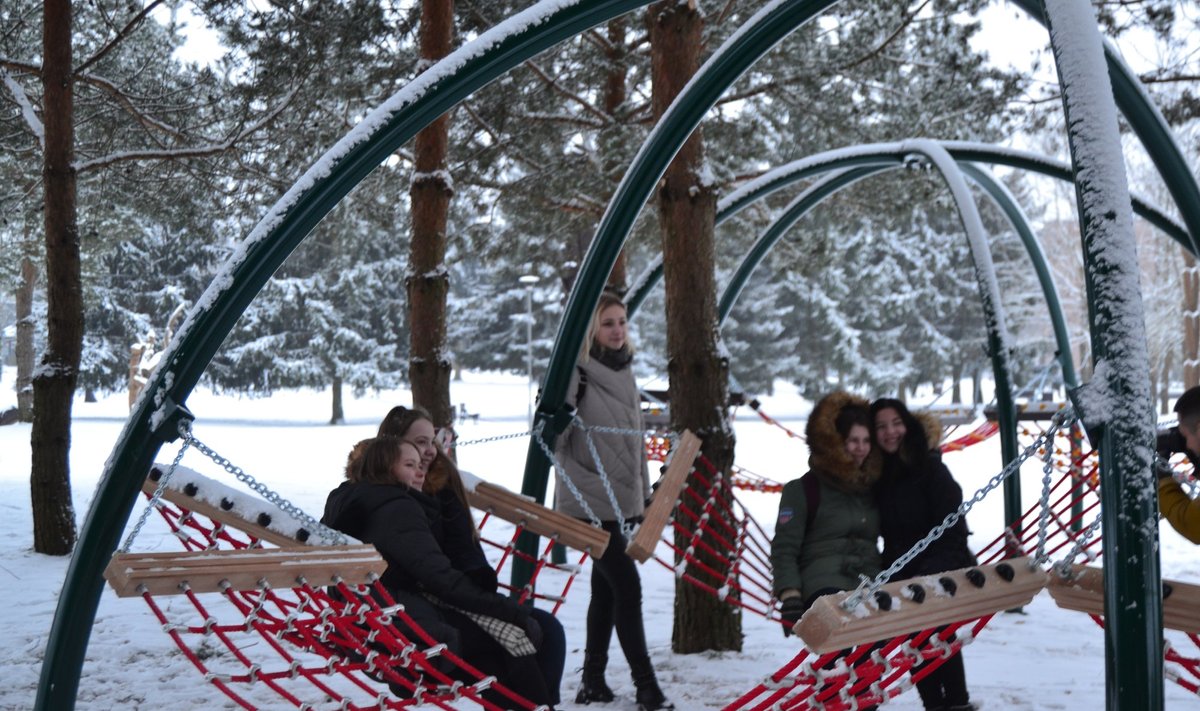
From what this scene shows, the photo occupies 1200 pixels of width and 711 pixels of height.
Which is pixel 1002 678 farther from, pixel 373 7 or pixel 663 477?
pixel 373 7

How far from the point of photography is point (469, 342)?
35.1 metres

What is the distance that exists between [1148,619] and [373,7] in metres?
6.35

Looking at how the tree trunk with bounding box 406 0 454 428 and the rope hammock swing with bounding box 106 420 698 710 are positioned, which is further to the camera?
the tree trunk with bounding box 406 0 454 428

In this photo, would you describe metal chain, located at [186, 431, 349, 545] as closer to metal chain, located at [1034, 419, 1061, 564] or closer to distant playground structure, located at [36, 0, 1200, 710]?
distant playground structure, located at [36, 0, 1200, 710]

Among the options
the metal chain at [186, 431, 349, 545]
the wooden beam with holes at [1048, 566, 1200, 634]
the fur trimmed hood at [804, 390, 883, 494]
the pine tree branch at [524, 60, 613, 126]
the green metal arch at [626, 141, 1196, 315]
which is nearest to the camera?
the wooden beam with holes at [1048, 566, 1200, 634]

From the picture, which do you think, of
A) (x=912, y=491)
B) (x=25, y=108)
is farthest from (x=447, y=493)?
(x=25, y=108)

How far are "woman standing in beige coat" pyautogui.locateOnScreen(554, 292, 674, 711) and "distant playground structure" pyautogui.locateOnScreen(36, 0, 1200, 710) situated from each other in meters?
0.11

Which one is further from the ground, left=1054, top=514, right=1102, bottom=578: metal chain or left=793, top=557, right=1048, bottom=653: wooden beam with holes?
left=1054, top=514, right=1102, bottom=578: metal chain

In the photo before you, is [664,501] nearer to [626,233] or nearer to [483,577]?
[483,577]

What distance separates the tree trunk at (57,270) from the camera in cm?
635

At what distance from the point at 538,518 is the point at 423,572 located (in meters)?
0.71

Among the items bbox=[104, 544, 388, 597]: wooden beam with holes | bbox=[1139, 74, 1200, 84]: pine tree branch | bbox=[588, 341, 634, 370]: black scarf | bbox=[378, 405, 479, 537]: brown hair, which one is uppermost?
bbox=[1139, 74, 1200, 84]: pine tree branch

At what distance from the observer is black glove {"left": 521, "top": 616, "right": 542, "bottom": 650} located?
2.77 metres

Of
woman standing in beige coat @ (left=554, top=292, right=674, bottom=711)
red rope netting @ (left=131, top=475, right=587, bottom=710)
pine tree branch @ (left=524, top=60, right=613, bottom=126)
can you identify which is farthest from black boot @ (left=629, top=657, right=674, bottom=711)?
pine tree branch @ (left=524, top=60, right=613, bottom=126)
